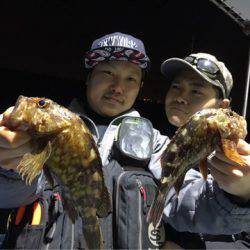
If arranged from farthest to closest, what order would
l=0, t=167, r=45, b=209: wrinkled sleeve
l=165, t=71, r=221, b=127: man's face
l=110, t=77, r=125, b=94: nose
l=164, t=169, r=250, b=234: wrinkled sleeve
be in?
l=165, t=71, r=221, b=127: man's face → l=110, t=77, r=125, b=94: nose → l=164, t=169, r=250, b=234: wrinkled sleeve → l=0, t=167, r=45, b=209: wrinkled sleeve

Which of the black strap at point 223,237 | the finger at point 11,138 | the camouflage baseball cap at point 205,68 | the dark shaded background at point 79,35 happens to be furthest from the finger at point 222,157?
the dark shaded background at point 79,35

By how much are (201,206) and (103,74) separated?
4.27 feet

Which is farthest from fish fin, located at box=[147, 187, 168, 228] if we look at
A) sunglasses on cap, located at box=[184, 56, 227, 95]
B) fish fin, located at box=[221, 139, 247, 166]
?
sunglasses on cap, located at box=[184, 56, 227, 95]

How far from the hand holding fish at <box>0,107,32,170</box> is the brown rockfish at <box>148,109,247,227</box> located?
2.30 feet

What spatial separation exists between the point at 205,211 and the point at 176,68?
1.78m

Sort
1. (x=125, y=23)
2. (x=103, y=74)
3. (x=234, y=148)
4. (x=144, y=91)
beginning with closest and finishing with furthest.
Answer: (x=234, y=148)
(x=103, y=74)
(x=125, y=23)
(x=144, y=91)

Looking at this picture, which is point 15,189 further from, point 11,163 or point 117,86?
point 117,86

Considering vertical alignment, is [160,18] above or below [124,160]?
above

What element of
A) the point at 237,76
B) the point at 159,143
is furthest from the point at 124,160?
the point at 237,76

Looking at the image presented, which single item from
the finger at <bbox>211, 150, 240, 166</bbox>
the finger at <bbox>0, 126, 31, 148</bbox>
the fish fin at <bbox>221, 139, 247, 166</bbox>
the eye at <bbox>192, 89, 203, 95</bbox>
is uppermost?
the eye at <bbox>192, 89, 203, 95</bbox>

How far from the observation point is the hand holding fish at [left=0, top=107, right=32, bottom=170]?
5.82 ft

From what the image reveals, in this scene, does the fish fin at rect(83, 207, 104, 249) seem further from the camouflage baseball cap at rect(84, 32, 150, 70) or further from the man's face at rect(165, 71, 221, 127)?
the man's face at rect(165, 71, 221, 127)

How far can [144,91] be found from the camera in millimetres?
8273

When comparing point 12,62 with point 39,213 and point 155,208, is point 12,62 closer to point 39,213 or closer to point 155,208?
point 39,213
